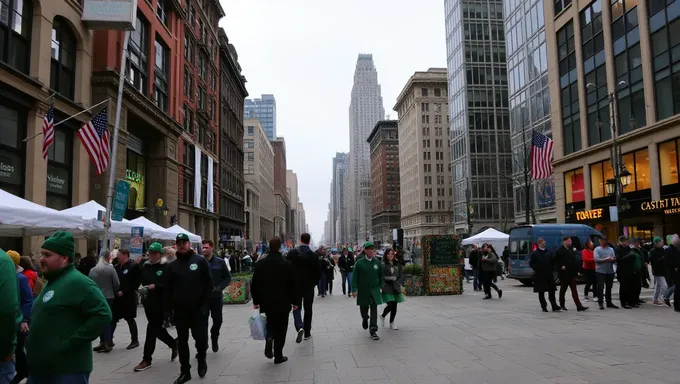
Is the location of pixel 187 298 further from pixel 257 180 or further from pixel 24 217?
pixel 257 180

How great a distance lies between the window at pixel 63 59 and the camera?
23.3m

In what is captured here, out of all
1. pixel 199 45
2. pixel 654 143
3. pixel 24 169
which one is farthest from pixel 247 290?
pixel 199 45

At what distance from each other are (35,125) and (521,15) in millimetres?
48719

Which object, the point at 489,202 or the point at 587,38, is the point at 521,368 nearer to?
the point at 587,38

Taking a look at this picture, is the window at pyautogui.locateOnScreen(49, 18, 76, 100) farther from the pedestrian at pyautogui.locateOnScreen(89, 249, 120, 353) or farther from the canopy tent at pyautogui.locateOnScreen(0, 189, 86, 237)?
the pedestrian at pyautogui.locateOnScreen(89, 249, 120, 353)

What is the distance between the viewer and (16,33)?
801 inches

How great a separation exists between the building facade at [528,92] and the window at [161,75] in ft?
104

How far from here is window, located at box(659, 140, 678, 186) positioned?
89.9 feet

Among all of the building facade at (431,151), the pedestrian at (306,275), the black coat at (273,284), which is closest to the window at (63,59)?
the pedestrian at (306,275)

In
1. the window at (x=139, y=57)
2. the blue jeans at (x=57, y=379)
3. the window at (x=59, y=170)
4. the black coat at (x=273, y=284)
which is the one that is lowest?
the blue jeans at (x=57, y=379)

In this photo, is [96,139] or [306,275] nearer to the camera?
[306,275]

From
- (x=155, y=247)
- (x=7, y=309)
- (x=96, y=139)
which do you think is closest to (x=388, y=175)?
(x=96, y=139)

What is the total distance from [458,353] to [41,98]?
2073 cm

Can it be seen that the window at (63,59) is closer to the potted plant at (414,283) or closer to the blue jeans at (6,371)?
the potted plant at (414,283)
